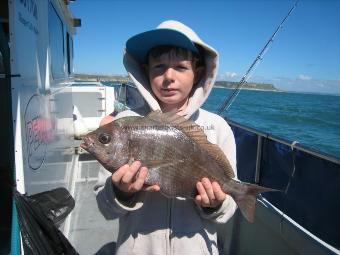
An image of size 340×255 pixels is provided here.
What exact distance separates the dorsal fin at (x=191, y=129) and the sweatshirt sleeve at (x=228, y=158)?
0.16m

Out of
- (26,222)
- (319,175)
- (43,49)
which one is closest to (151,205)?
(26,222)

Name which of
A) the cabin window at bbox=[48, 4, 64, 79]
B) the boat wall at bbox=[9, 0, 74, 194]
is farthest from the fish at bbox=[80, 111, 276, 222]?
the cabin window at bbox=[48, 4, 64, 79]

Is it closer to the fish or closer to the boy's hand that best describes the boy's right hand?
the fish

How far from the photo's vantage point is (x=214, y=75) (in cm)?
220

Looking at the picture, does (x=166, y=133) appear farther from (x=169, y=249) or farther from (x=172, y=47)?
(x=169, y=249)

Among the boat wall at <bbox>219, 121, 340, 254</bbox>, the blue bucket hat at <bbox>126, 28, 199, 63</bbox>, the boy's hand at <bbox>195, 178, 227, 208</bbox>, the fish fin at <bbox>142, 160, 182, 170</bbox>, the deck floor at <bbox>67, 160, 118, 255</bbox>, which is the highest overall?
the blue bucket hat at <bbox>126, 28, 199, 63</bbox>

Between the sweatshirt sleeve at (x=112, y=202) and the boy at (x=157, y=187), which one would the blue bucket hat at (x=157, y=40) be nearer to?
the boy at (x=157, y=187)

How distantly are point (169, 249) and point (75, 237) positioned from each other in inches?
102

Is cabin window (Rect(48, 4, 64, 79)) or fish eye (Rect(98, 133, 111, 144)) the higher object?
cabin window (Rect(48, 4, 64, 79))

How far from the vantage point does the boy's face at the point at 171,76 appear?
2012mm

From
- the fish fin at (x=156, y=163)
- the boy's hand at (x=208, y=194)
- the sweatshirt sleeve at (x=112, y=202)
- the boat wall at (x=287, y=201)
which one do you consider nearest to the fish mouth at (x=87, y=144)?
the sweatshirt sleeve at (x=112, y=202)

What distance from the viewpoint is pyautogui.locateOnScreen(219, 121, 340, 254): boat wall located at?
8.18 ft

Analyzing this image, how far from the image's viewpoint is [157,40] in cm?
204

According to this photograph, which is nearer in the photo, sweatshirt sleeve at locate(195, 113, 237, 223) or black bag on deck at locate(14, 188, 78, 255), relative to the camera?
black bag on deck at locate(14, 188, 78, 255)
